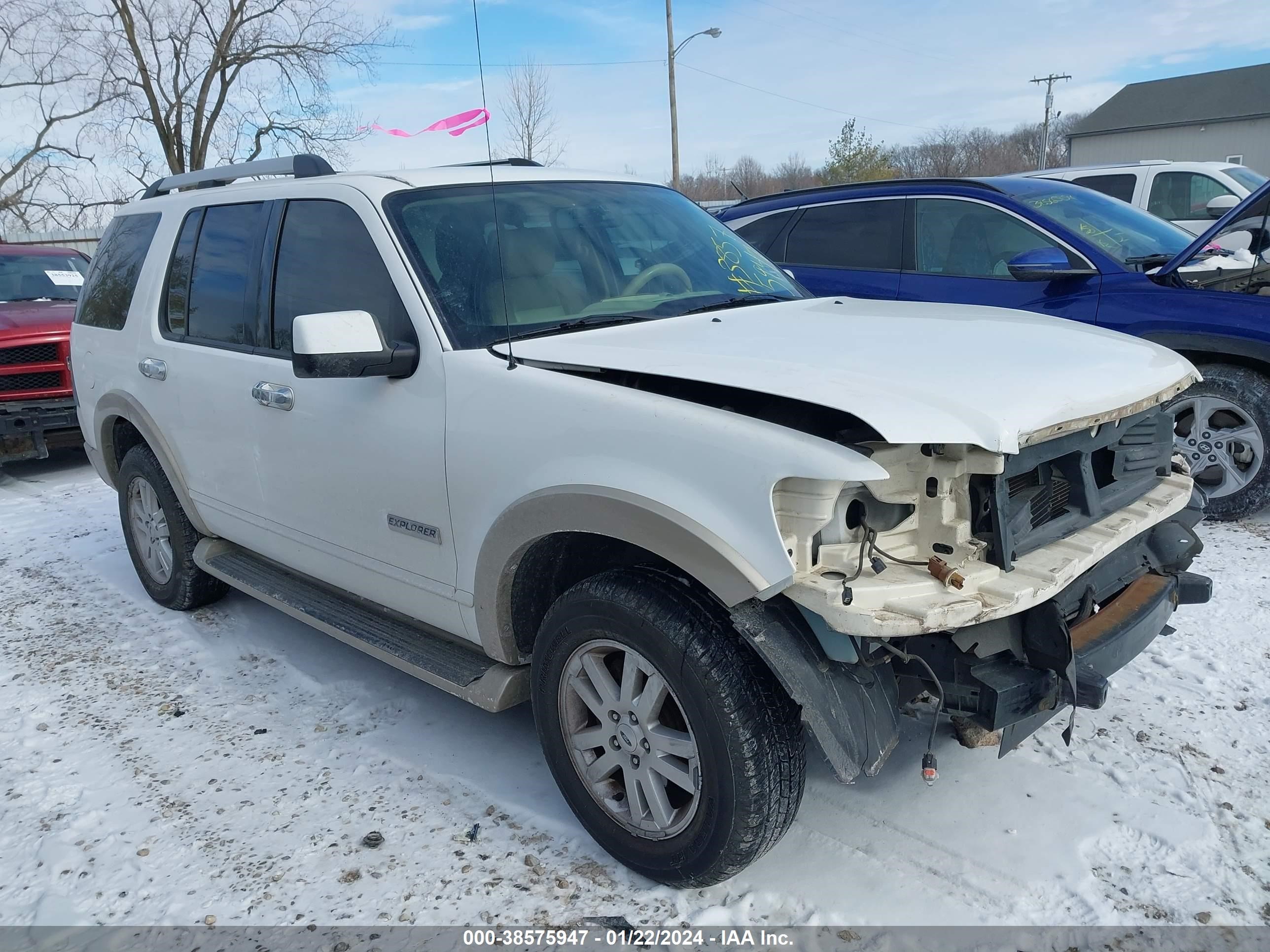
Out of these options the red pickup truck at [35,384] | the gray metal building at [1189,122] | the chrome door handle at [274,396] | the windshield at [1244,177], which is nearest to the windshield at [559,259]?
the chrome door handle at [274,396]

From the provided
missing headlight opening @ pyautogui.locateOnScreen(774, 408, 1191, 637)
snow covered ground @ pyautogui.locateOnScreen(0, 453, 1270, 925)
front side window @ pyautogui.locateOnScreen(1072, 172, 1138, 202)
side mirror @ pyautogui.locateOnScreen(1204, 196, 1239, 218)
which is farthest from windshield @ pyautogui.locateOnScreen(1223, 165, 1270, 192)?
missing headlight opening @ pyautogui.locateOnScreen(774, 408, 1191, 637)

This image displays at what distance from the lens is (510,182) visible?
3.47 metres

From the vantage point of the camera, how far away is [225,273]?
3.98 m

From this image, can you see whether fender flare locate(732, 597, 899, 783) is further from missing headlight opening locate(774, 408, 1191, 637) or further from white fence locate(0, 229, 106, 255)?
white fence locate(0, 229, 106, 255)

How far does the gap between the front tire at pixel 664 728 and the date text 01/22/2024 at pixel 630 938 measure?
0.44 ft

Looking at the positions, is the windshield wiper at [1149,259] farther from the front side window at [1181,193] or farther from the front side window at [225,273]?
the front side window at [1181,193]

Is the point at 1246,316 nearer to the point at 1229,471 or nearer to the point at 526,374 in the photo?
the point at 1229,471

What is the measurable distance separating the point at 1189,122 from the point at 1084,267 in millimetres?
48476

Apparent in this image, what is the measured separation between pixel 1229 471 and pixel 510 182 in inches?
163

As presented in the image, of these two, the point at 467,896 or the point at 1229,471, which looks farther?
the point at 1229,471

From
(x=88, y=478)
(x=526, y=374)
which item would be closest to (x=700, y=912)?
(x=526, y=374)

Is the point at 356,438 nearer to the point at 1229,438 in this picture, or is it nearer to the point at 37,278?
the point at 1229,438

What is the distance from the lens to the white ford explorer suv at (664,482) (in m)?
2.21

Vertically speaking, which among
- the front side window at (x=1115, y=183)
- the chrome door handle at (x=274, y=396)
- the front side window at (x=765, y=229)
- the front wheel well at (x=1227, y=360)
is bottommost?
the front wheel well at (x=1227, y=360)
